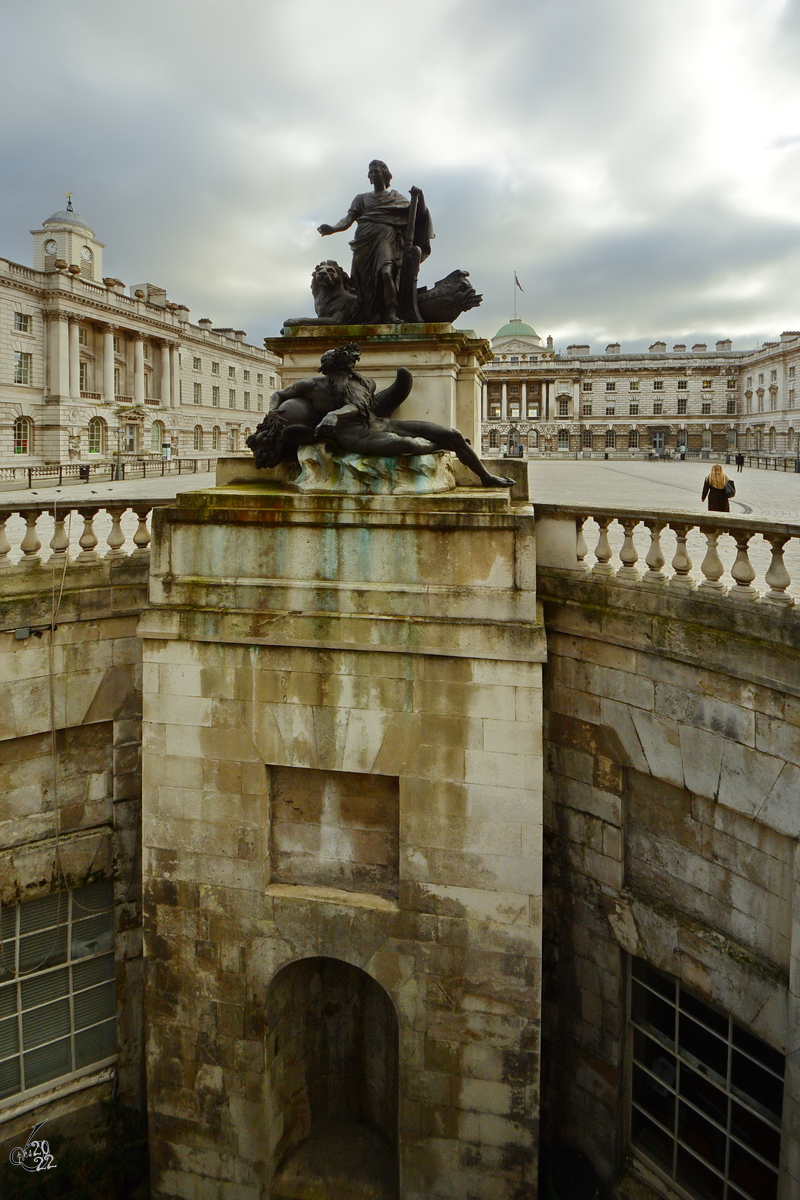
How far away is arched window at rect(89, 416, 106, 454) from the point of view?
55000 millimetres

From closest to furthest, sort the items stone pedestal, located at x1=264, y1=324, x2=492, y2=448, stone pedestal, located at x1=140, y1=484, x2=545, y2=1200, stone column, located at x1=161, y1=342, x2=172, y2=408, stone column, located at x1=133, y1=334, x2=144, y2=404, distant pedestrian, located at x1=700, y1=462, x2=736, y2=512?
stone pedestal, located at x1=140, y1=484, x2=545, y2=1200 → stone pedestal, located at x1=264, y1=324, x2=492, y2=448 → distant pedestrian, located at x1=700, y1=462, x2=736, y2=512 → stone column, located at x1=133, y1=334, x2=144, y2=404 → stone column, located at x1=161, y1=342, x2=172, y2=408

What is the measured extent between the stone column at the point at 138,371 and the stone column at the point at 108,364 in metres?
3.48

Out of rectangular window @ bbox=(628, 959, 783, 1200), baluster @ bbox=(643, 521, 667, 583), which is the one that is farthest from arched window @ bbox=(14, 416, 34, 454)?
rectangular window @ bbox=(628, 959, 783, 1200)

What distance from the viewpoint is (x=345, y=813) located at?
24.8 ft

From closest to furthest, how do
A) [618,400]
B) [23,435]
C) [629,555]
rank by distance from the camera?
[629,555] → [23,435] → [618,400]

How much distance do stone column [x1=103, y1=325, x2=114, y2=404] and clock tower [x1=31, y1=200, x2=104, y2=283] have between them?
688 cm

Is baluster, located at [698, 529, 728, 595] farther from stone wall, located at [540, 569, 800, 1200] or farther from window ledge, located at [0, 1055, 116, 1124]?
window ledge, located at [0, 1055, 116, 1124]

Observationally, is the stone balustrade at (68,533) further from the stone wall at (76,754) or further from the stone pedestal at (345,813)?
the stone pedestal at (345,813)

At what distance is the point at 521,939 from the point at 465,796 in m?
1.44

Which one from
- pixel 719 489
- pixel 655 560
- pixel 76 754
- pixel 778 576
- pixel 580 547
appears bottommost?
pixel 76 754

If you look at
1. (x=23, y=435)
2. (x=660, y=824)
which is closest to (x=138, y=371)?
(x=23, y=435)

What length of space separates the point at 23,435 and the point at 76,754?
49.1 meters

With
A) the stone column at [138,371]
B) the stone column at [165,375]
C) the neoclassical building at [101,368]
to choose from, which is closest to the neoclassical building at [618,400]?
the neoclassical building at [101,368]

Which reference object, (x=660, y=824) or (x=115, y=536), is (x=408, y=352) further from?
(x=660, y=824)
